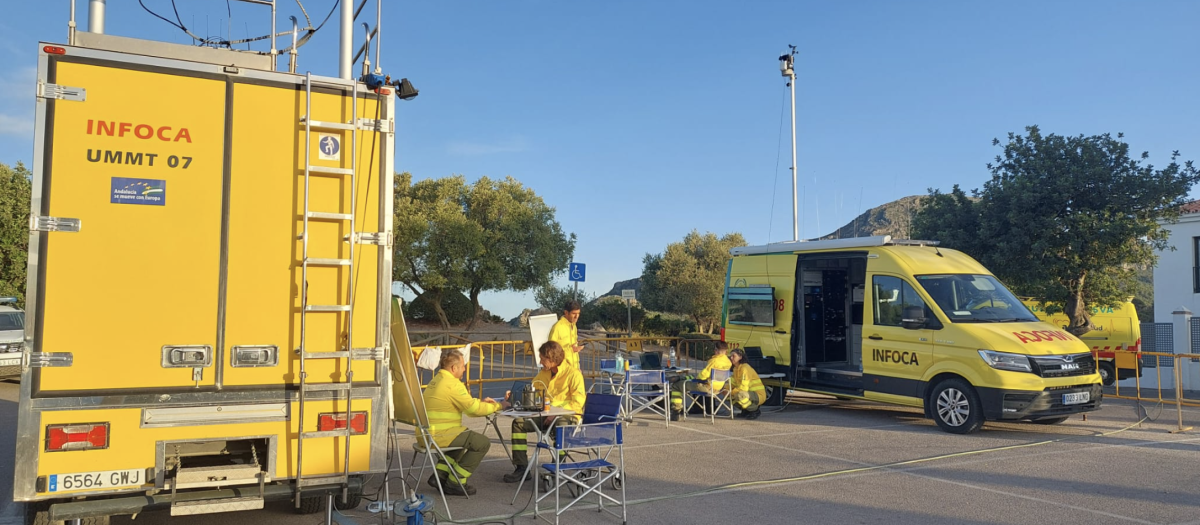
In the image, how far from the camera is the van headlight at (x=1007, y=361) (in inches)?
392

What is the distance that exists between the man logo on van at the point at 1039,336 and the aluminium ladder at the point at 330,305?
8.32 metres

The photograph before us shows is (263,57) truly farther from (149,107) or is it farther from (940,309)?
(940,309)

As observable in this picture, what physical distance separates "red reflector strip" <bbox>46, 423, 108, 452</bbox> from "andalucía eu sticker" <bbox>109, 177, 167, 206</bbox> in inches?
53.3

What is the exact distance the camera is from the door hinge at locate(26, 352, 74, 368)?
15.5 ft

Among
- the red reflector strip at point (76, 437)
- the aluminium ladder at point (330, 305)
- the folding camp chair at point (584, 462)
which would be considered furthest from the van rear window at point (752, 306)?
the red reflector strip at point (76, 437)

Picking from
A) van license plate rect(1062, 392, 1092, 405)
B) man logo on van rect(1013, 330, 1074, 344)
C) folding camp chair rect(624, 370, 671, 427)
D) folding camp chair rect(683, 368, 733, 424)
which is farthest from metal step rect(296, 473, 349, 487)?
van license plate rect(1062, 392, 1092, 405)

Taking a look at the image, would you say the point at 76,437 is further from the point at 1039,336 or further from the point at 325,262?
the point at 1039,336

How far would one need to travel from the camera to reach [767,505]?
680 cm

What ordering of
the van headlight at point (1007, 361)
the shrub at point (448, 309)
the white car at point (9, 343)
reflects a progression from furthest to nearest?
the shrub at point (448, 309) < the white car at point (9, 343) < the van headlight at point (1007, 361)

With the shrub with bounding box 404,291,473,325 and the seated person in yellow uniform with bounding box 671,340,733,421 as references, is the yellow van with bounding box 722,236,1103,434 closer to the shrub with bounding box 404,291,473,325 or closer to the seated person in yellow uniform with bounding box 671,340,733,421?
the seated person in yellow uniform with bounding box 671,340,733,421

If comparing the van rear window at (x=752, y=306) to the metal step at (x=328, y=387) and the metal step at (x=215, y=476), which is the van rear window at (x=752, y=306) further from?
the metal step at (x=215, y=476)

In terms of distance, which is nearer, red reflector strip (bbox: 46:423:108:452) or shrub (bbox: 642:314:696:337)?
red reflector strip (bbox: 46:423:108:452)

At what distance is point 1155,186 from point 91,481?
64.7 feet

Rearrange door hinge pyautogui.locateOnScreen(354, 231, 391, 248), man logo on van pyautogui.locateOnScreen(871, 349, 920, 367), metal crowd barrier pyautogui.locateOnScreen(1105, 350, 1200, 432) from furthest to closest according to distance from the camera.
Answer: metal crowd barrier pyautogui.locateOnScreen(1105, 350, 1200, 432) → man logo on van pyautogui.locateOnScreen(871, 349, 920, 367) → door hinge pyautogui.locateOnScreen(354, 231, 391, 248)
